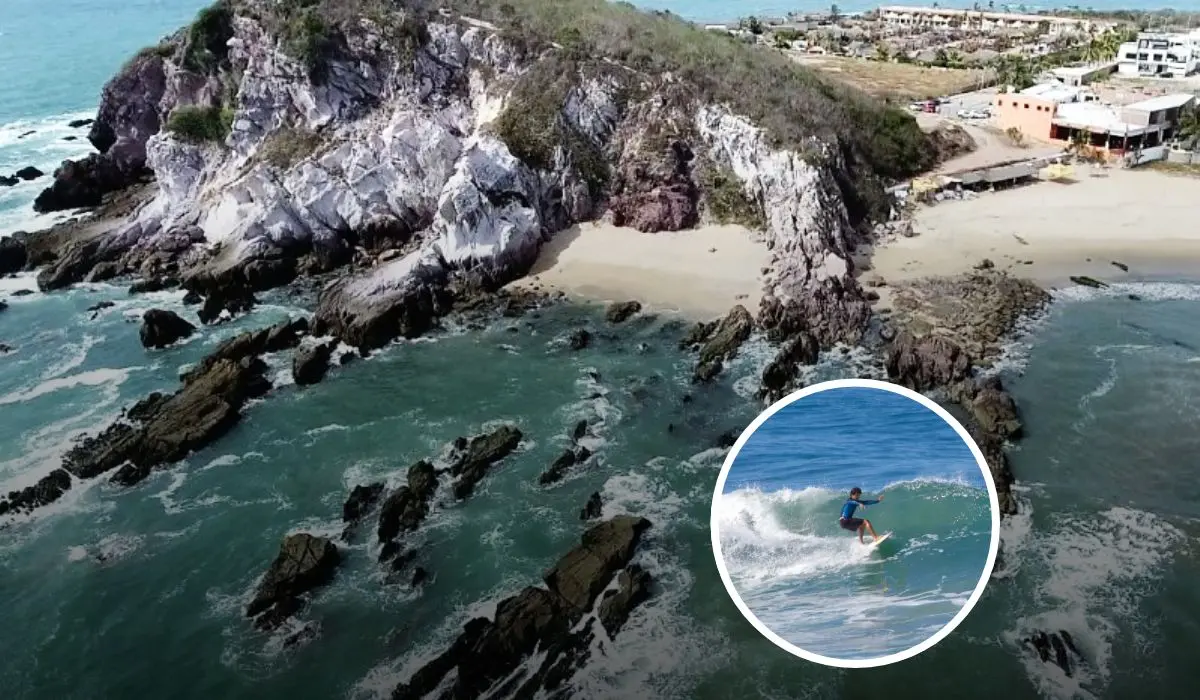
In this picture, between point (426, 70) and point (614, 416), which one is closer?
point (614, 416)

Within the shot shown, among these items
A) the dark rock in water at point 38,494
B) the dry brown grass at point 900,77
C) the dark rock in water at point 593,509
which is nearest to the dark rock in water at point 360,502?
the dark rock in water at point 593,509

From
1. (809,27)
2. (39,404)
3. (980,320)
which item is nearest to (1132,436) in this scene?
(980,320)

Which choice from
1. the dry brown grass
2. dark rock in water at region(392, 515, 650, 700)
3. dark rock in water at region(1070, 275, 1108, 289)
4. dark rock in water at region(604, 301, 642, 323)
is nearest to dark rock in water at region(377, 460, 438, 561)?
dark rock in water at region(392, 515, 650, 700)

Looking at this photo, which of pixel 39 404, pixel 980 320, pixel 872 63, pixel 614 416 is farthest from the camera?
pixel 872 63

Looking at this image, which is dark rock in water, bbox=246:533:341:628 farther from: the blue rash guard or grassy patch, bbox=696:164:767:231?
grassy patch, bbox=696:164:767:231

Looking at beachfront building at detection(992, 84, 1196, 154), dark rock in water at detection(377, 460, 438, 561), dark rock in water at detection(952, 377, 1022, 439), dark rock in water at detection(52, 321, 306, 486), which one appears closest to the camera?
dark rock in water at detection(377, 460, 438, 561)

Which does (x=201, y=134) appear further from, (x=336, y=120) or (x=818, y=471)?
(x=818, y=471)

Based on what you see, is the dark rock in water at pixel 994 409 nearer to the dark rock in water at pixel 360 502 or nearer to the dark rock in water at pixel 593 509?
the dark rock in water at pixel 593 509
